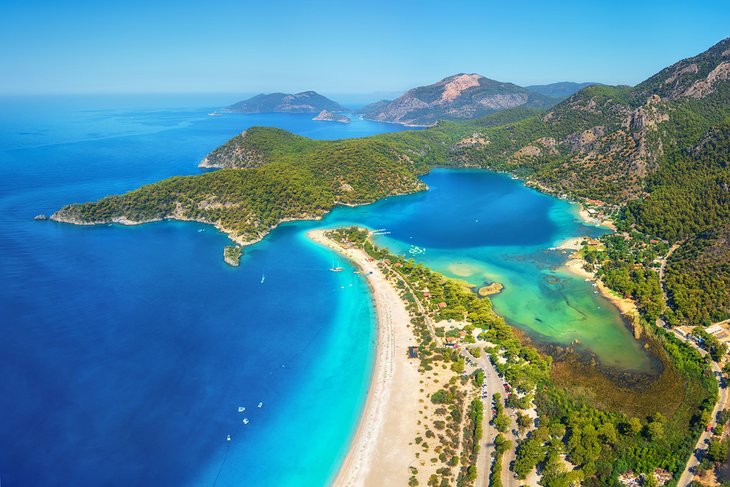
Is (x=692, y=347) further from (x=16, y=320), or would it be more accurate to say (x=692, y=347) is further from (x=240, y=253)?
(x=16, y=320)

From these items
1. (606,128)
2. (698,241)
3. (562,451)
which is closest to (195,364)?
(562,451)

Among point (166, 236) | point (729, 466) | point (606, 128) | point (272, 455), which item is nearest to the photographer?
point (729, 466)

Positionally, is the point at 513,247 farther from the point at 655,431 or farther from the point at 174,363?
the point at 174,363

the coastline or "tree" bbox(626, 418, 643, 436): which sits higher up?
the coastline

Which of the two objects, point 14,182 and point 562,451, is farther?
point 14,182

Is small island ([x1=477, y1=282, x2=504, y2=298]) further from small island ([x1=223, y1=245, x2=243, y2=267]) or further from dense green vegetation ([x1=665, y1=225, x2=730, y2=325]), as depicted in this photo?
small island ([x1=223, y1=245, x2=243, y2=267])

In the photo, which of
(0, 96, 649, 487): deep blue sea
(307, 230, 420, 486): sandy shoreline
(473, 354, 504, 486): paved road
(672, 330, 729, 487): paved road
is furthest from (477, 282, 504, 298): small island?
(672, 330, 729, 487): paved road

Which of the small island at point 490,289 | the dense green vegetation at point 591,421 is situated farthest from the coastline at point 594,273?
the small island at point 490,289
